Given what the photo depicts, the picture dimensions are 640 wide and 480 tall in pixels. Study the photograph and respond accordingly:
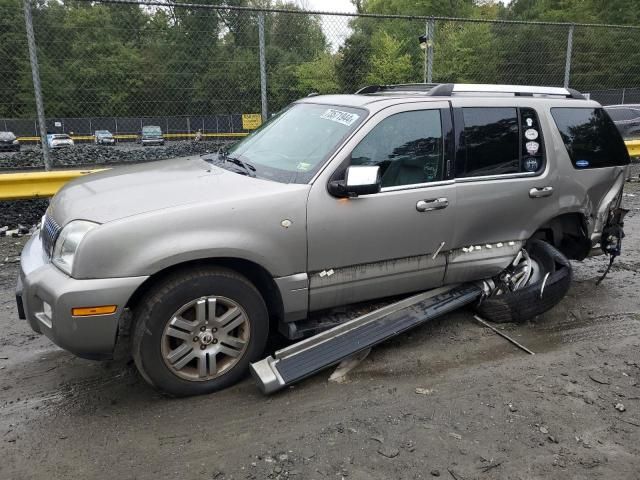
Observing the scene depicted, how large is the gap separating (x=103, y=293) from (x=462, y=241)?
254 cm

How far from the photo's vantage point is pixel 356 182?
3.46 m

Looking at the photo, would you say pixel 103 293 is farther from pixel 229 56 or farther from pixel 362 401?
pixel 229 56

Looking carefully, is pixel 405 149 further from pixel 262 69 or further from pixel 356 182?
pixel 262 69

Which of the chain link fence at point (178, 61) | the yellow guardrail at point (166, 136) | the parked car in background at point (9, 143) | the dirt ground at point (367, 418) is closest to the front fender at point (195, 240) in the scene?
the dirt ground at point (367, 418)

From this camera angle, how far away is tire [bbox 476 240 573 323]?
4.38 m

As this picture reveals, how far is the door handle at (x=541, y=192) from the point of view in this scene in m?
4.36

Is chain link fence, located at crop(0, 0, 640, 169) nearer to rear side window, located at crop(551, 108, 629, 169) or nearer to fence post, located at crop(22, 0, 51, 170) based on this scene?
fence post, located at crop(22, 0, 51, 170)

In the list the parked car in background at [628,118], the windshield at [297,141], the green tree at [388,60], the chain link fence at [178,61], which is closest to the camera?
the windshield at [297,141]

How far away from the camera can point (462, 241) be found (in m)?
4.12

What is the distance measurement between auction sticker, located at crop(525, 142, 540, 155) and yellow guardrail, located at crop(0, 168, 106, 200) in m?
5.27

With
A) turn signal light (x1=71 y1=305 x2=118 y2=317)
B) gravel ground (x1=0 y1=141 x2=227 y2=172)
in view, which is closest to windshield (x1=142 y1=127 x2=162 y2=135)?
gravel ground (x1=0 y1=141 x2=227 y2=172)

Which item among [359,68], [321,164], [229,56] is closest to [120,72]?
[229,56]

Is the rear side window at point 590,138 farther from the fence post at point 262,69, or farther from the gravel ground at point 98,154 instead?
the gravel ground at point 98,154

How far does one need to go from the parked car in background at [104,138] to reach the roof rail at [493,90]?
728cm
